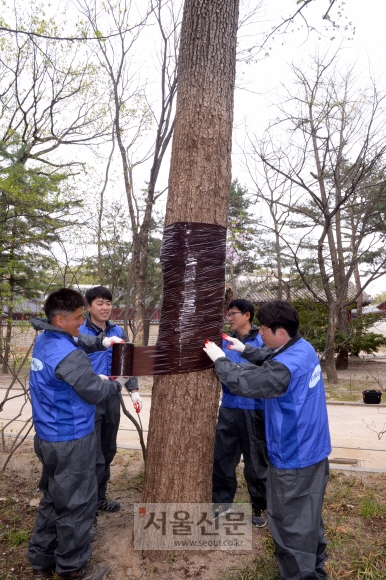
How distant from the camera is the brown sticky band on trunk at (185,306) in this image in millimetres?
2480

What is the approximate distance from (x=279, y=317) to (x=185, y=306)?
1.71ft

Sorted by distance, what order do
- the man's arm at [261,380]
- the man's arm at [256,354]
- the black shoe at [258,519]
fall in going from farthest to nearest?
the black shoe at [258,519] < the man's arm at [256,354] < the man's arm at [261,380]

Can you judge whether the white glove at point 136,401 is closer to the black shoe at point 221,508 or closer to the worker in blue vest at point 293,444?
the black shoe at point 221,508

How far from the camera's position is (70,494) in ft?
7.95

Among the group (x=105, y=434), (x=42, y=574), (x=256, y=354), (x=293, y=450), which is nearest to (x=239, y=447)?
(x=256, y=354)

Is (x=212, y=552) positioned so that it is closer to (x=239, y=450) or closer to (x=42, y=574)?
(x=239, y=450)

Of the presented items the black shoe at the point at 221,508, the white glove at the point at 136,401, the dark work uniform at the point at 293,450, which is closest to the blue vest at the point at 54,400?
the white glove at the point at 136,401

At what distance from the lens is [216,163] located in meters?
2.64

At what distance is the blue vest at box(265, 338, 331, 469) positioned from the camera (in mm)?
2275

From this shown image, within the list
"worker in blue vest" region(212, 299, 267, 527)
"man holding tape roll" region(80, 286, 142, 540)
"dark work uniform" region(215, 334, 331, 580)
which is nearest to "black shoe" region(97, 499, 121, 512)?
"man holding tape roll" region(80, 286, 142, 540)

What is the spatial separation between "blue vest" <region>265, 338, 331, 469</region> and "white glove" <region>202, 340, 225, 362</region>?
1.00ft

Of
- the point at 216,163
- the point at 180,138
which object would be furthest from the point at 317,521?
the point at 180,138

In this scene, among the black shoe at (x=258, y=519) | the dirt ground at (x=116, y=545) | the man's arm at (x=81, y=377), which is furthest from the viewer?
the black shoe at (x=258, y=519)

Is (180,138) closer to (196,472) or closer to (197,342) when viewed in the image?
(197,342)
